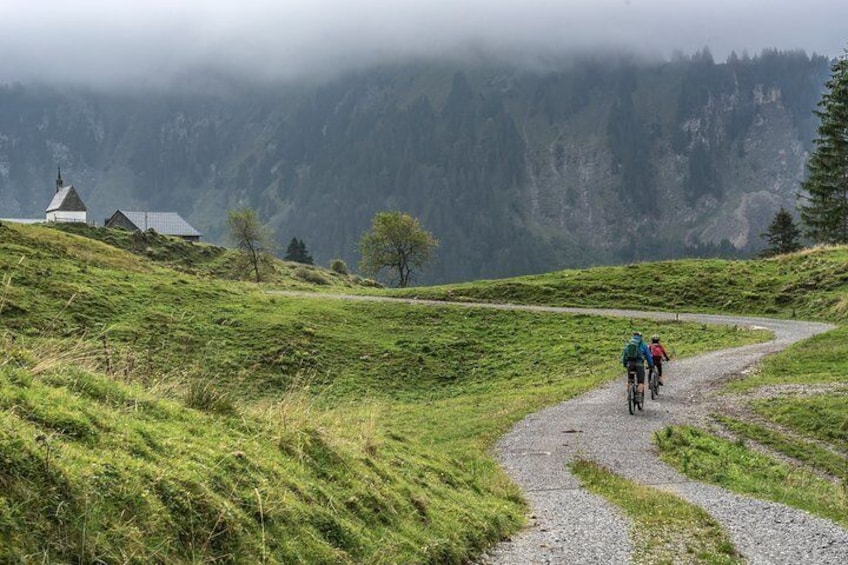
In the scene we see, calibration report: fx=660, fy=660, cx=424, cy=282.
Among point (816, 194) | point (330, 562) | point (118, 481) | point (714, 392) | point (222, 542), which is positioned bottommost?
point (714, 392)

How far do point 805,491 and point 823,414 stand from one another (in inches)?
303

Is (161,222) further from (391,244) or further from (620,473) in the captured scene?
(620,473)

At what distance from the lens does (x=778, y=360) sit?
32188 millimetres

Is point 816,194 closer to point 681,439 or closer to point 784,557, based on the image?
point 681,439

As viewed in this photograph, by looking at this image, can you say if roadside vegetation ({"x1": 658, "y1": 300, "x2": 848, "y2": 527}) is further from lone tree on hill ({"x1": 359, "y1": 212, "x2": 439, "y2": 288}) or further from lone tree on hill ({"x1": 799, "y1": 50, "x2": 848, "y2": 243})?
lone tree on hill ({"x1": 359, "y1": 212, "x2": 439, "y2": 288})

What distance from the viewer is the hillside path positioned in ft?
37.5

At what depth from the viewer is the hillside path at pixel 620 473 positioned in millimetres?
11438

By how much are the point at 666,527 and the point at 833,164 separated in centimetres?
8442

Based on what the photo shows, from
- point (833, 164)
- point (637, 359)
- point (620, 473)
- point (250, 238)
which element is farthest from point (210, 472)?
point (250, 238)

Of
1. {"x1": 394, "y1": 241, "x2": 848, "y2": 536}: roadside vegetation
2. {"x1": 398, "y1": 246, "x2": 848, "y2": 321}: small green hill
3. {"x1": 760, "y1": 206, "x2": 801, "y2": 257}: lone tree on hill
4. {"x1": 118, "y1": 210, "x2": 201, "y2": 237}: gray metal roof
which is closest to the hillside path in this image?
{"x1": 394, "y1": 241, "x2": 848, "y2": 536}: roadside vegetation

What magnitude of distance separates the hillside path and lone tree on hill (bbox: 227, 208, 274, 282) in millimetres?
76178

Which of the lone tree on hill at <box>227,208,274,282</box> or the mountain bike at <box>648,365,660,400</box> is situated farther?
the lone tree on hill at <box>227,208,274,282</box>

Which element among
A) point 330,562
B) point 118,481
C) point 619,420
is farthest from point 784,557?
point 619,420

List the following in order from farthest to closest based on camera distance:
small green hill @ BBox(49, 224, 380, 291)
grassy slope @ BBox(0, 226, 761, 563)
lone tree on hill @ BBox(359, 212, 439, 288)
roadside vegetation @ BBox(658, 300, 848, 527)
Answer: lone tree on hill @ BBox(359, 212, 439, 288)
small green hill @ BBox(49, 224, 380, 291)
roadside vegetation @ BBox(658, 300, 848, 527)
grassy slope @ BBox(0, 226, 761, 563)
